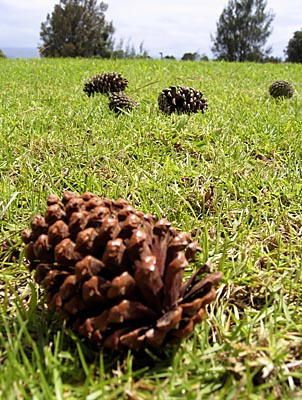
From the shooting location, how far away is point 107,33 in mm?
37125

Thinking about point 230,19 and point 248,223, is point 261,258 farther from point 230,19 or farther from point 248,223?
point 230,19

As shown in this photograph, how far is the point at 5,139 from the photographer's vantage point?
237 centimetres

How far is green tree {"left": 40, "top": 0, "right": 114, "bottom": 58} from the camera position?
112 ft

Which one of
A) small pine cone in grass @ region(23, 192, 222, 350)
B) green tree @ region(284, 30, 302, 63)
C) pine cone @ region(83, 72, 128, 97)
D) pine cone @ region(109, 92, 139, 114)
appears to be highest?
green tree @ region(284, 30, 302, 63)

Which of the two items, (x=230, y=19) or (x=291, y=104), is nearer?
(x=291, y=104)

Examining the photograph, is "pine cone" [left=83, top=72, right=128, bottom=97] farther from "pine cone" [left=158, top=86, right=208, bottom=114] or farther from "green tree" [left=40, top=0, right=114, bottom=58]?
"green tree" [left=40, top=0, right=114, bottom=58]

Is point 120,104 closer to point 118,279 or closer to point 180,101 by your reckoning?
point 180,101

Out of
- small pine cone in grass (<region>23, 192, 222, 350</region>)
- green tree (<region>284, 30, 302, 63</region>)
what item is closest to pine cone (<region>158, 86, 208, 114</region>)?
small pine cone in grass (<region>23, 192, 222, 350</region>)

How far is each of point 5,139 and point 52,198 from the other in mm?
1350

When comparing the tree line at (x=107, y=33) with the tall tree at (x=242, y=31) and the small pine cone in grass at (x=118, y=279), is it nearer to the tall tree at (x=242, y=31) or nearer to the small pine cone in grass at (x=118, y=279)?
the tall tree at (x=242, y=31)

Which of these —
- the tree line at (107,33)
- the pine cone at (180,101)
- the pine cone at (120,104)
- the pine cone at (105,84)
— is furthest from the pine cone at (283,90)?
the tree line at (107,33)

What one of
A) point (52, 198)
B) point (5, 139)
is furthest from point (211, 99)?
point (52, 198)

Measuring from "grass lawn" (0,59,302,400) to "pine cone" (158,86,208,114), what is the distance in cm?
13

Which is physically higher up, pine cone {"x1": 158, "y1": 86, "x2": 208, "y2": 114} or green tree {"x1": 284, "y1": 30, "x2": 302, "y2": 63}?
green tree {"x1": 284, "y1": 30, "x2": 302, "y2": 63}
